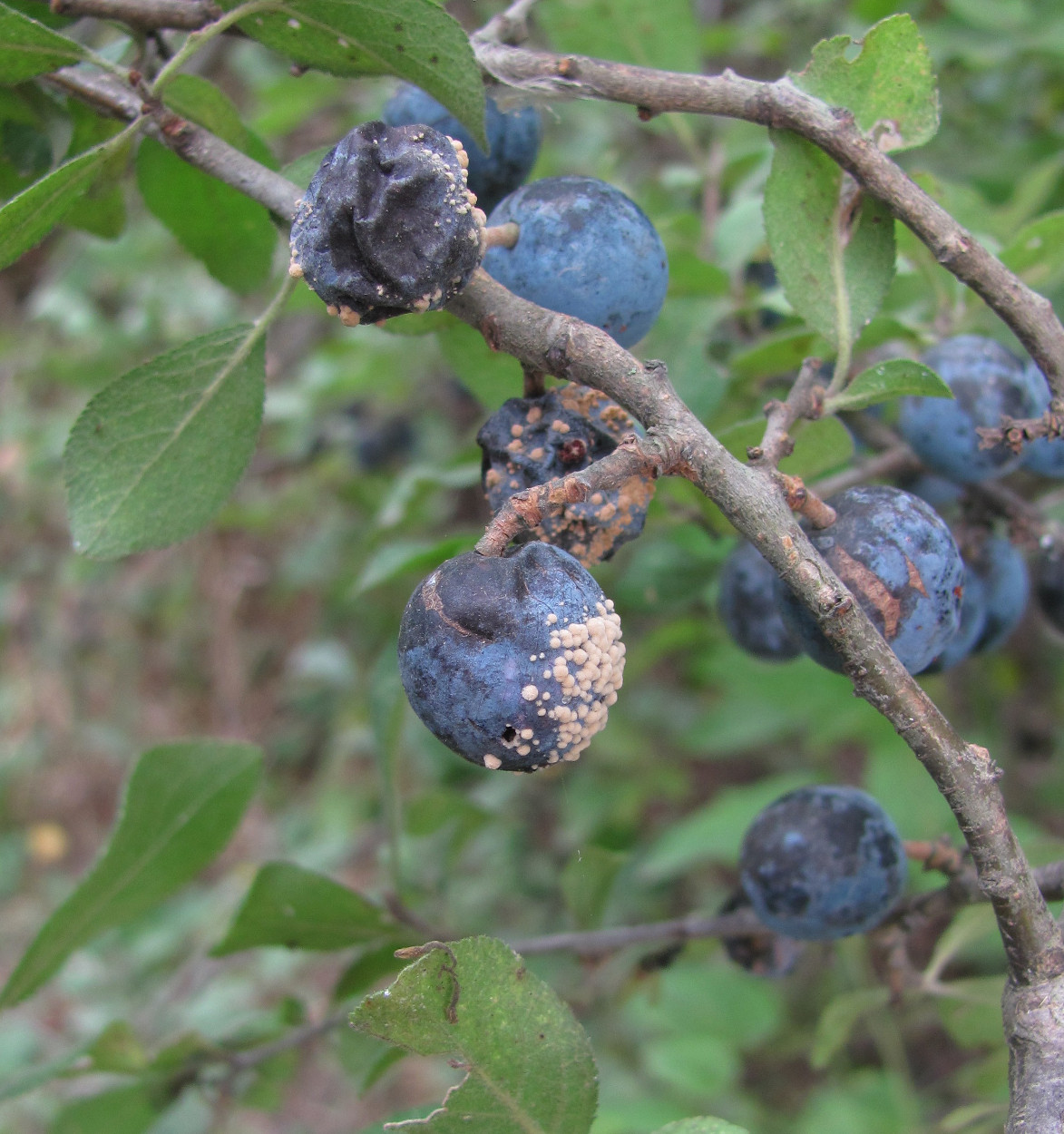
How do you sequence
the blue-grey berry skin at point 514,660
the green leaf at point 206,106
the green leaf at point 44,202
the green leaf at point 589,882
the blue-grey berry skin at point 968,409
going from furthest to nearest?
1. the green leaf at point 589,882
2. the blue-grey berry skin at point 968,409
3. the green leaf at point 206,106
4. the green leaf at point 44,202
5. the blue-grey berry skin at point 514,660

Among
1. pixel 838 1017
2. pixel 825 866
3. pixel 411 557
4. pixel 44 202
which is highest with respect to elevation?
pixel 44 202

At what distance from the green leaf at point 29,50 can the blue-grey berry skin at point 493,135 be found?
37 centimetres

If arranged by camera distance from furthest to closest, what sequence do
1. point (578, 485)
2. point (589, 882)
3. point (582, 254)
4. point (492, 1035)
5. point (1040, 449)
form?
point (589, 882), point (1040, 449), point (582, 254), point (492, 1035), point (578, 485)

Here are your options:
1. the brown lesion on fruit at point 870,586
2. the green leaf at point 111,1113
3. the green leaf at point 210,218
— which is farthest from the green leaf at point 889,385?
the green leaf at point 111,1113

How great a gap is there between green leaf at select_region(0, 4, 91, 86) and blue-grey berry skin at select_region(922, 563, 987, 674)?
3.57 feet

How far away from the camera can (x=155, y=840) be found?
151 centimetres

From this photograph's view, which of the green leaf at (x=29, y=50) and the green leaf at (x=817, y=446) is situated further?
the green leaf at (x=817, y=446)

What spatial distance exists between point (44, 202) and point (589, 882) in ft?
4.14

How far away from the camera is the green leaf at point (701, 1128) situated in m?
0.82

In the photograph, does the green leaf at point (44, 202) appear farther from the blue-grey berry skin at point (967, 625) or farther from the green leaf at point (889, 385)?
the blue-grey berry skin at point (967, 625)

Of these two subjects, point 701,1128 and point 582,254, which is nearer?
point 701,1128

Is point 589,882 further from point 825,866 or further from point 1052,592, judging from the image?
point 1052,592

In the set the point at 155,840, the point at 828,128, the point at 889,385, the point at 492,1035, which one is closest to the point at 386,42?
the point at 828,128

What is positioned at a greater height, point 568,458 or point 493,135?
point 493,135
